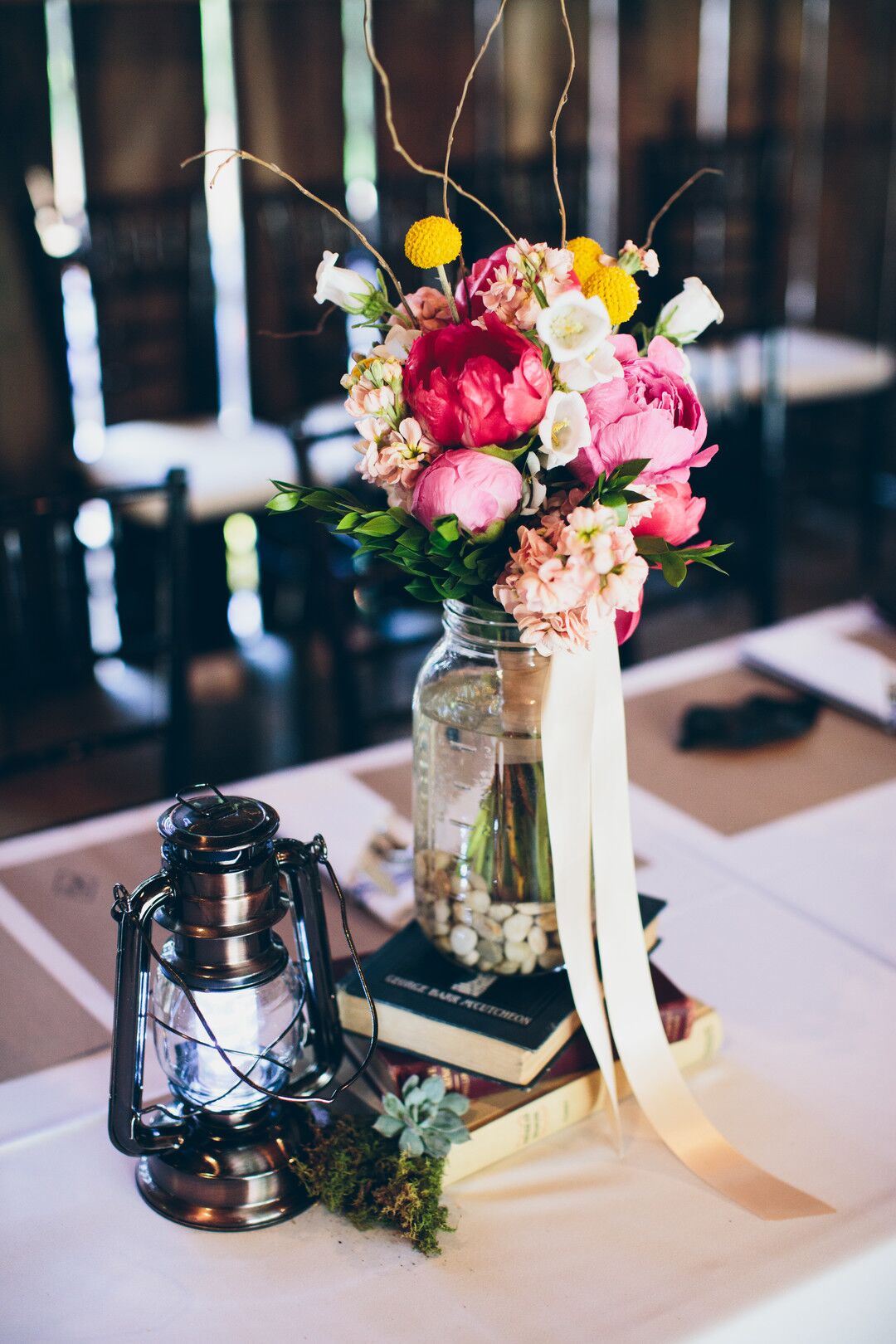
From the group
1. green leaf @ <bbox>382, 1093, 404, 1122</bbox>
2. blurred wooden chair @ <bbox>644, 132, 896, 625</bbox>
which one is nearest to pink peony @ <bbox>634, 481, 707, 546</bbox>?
green leaf @ <bbox>382, 1093, 404, 1122</bbox>

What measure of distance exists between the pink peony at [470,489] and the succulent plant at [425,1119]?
1.28ft

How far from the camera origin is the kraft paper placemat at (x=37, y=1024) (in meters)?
1.12

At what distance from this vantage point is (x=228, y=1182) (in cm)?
95

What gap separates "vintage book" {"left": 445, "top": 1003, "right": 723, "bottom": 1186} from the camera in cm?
99

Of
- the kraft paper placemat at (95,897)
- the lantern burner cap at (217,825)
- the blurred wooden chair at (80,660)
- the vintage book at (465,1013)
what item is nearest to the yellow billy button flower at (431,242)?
the lantern burner cap at (217,825)

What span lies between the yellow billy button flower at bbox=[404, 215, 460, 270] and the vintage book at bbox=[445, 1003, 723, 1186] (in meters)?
0.58

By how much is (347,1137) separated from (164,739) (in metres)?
1.14

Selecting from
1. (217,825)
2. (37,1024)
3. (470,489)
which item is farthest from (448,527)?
(37,1024)

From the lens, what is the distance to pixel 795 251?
197 inches

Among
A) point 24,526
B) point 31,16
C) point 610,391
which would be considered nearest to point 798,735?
A: point 610,391

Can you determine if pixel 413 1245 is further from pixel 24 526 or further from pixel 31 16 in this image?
pixel 31 16

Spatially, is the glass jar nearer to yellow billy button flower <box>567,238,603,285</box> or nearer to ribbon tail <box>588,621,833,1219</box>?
ribbon tail <box>588,621,833,1219</box>

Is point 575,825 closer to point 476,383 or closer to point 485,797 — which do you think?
point 485,797

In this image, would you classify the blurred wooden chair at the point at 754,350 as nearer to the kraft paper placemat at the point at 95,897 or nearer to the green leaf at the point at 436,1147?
the kraft paper placemat at the point at 95,897
